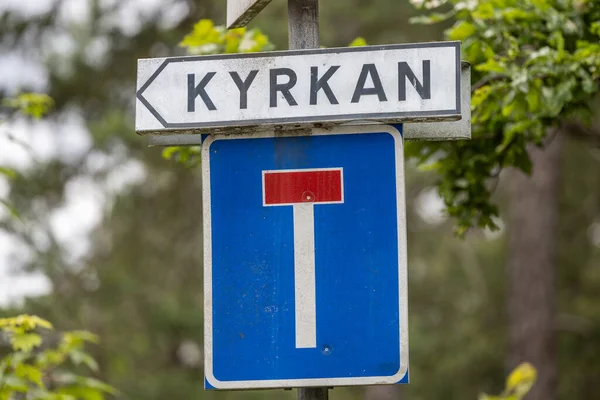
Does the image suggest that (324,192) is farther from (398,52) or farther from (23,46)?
(23,46)

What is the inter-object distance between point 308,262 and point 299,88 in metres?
0.46

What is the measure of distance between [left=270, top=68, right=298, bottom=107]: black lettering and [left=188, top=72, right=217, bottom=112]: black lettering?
0.53ft

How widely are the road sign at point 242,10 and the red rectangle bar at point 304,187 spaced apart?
0.50 metres

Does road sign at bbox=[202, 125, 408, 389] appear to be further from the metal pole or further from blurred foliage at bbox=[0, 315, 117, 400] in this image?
blurred foliage at bbox=[0, 315, 117, 400]

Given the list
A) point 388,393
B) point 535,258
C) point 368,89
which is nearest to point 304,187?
point 368,89

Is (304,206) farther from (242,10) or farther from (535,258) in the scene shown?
→ (535,258)

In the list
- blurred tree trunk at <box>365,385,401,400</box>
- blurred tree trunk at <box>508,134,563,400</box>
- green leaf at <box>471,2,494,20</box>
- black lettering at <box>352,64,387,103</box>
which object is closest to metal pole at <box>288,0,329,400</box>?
black lettering at <box>352,64,387,103</box>

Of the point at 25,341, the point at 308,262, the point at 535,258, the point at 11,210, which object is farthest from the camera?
the point at 535,258

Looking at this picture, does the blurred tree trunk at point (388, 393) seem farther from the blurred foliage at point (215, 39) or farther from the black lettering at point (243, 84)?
the black lettering at point (243, 84)

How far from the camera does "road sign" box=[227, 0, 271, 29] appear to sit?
8.82 ft

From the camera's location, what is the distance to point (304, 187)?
99.4 inches

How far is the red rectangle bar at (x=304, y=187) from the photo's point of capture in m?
2.51

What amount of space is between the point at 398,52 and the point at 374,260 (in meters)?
0.55

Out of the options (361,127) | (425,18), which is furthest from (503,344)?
(361,127)
